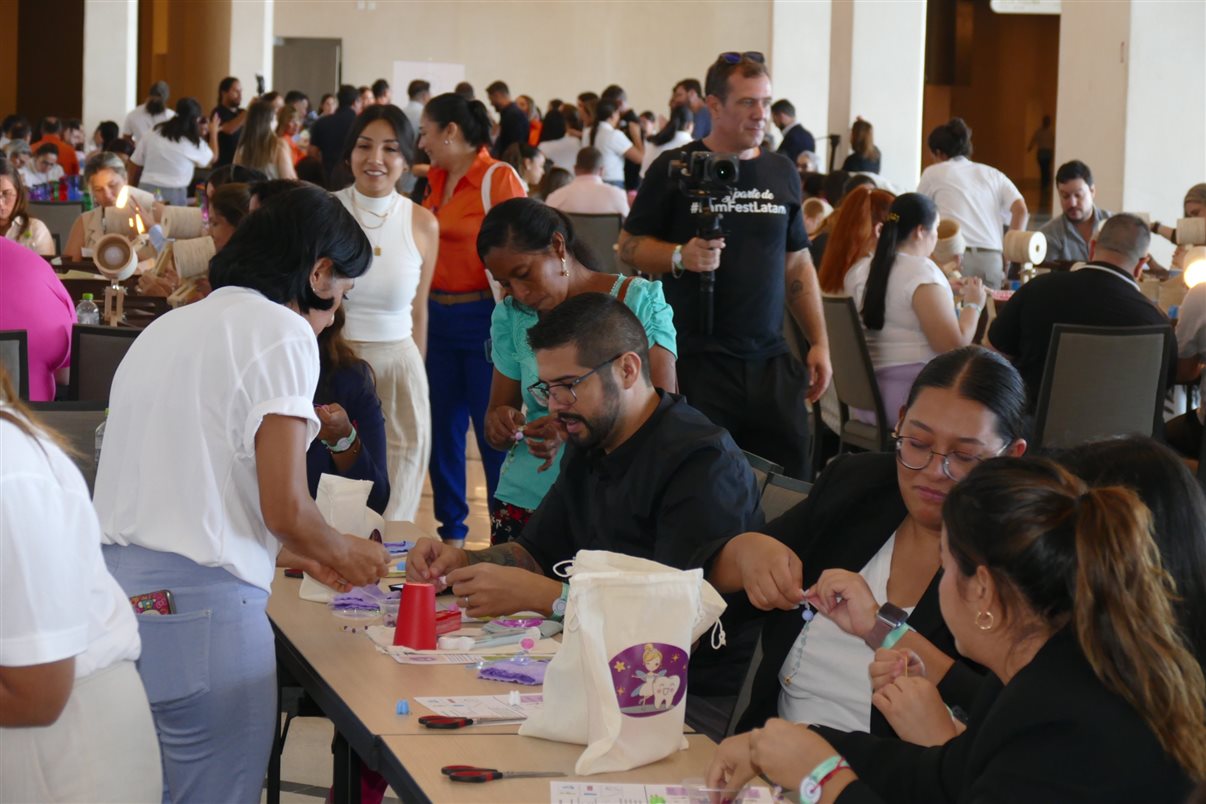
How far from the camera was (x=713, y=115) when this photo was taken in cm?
401

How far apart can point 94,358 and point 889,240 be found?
2445mm

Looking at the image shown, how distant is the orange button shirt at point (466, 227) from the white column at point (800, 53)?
1076 centimetres

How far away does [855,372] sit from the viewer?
16.3 feet

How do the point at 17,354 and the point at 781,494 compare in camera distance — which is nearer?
the point at 781,494

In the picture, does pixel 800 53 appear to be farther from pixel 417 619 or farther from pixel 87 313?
pixel 417 619

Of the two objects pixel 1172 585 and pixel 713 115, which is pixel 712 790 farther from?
pixel 713 115

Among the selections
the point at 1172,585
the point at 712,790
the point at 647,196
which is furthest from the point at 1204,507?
the point at 647,196

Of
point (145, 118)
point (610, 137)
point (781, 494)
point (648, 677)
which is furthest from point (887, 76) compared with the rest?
point (648, 677)

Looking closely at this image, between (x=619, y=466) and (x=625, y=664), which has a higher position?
(x=619, y=466)

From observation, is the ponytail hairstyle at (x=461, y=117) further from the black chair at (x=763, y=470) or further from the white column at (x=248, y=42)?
the white column at (x=248, y=42)

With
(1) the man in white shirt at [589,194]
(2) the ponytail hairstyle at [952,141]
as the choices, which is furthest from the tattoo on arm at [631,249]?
(1) the man in white shirt at [589,194]

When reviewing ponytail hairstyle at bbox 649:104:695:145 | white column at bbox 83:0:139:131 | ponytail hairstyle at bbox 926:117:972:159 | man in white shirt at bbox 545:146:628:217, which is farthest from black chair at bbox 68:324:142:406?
white column at bbox 83:0:139:131

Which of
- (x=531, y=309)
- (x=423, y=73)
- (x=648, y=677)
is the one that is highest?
(x=423, y=73)

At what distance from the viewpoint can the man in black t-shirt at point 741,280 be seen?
3908 millimetres
